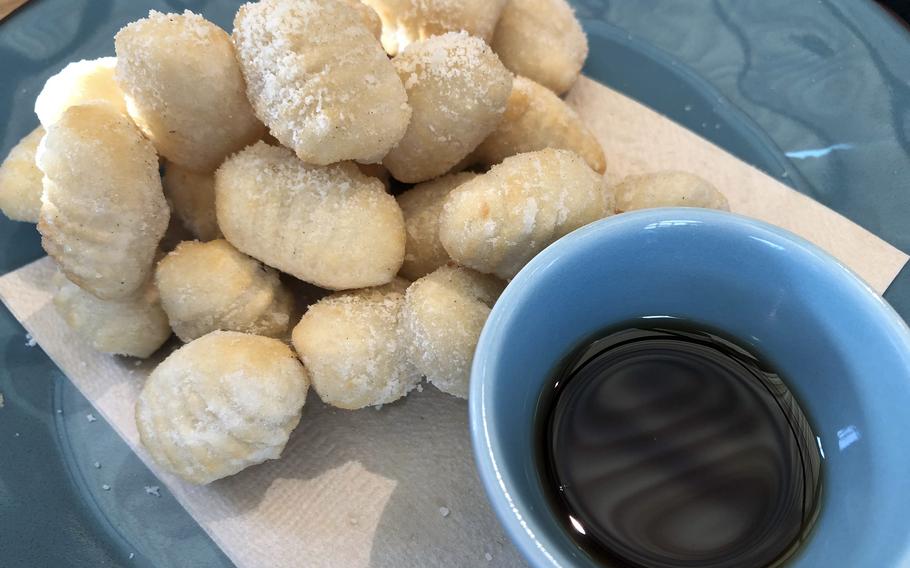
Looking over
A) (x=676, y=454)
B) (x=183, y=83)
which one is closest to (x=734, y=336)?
(x=676, y=454)

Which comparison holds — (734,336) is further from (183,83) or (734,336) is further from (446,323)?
(183,83)

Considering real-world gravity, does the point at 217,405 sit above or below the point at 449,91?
below

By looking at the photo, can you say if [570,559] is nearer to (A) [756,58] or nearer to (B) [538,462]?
(B) [538,462]

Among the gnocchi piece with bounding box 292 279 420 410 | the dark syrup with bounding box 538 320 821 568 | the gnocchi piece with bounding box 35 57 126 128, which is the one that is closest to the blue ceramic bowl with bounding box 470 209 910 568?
the dark syrup with bounding box 538 320 821 568

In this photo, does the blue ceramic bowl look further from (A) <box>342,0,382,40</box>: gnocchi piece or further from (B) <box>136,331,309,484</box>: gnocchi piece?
(A) <box>342,0,382,40</box>: gnocchi piece

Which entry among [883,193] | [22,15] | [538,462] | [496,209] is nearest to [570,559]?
[538,462]

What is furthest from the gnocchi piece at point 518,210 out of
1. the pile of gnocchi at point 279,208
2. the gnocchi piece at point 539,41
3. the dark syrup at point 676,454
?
the gnocchi piece at point 539,41
